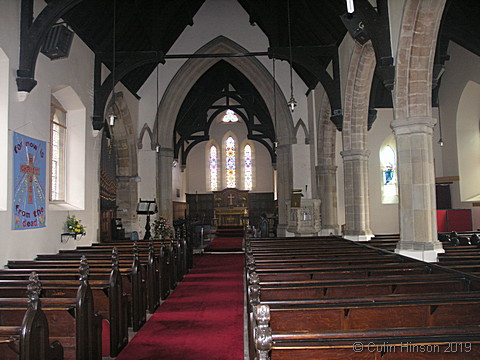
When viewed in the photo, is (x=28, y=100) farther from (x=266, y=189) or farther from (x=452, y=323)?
(x=266, y=189)

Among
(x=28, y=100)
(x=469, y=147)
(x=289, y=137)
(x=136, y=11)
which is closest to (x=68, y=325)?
(x=28, y=100)

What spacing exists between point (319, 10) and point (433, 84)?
4078 millimetres

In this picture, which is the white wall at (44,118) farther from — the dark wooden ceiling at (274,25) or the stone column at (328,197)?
the stone column at (328,197)

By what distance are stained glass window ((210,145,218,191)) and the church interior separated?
6787 millimetres

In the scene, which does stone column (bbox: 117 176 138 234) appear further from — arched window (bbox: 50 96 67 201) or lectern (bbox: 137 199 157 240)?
arched window (bbox: 50 96 67 201)

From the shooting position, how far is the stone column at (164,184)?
1405 cm

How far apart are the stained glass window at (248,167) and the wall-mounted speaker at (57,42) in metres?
19.0

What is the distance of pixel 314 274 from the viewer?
4.46 m

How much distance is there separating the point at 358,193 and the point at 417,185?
3.25 metres

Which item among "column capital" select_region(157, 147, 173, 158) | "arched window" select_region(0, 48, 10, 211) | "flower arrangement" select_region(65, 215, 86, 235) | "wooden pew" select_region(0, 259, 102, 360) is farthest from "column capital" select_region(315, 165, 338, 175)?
"wooden pew" select_region(0, 259, 102, 360)

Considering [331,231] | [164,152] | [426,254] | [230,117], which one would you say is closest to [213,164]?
[230,117]

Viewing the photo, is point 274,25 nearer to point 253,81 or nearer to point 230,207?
point 253,81

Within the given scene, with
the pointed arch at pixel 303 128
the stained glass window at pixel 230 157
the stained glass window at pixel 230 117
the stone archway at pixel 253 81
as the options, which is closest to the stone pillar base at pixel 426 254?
the stone archway at pixel 253 81

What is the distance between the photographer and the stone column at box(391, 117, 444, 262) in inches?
238
